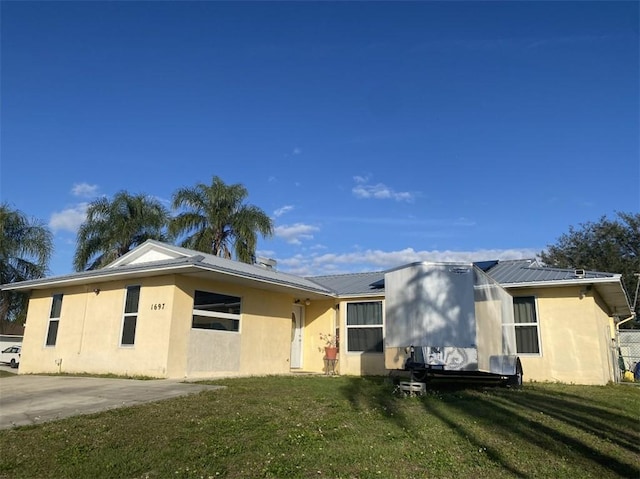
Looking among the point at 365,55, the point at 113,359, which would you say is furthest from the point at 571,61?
the point at 113,359

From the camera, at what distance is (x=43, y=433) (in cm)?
576

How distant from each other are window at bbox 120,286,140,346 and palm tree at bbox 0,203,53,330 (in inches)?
516

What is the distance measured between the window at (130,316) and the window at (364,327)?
666cm

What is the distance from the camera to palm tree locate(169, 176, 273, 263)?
2548 cm

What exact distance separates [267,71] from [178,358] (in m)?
8.84

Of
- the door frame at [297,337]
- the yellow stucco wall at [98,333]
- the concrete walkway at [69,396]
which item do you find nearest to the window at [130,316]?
the yellow stucco wall at [98,333]

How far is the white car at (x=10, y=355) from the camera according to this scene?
2680 centimetres

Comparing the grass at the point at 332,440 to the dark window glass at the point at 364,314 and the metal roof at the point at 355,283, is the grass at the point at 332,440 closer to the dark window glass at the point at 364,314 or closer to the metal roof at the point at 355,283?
the dark window glass at the point at 364,314

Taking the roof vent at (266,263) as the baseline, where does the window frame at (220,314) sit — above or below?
below

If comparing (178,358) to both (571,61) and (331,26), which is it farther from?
(571,61)

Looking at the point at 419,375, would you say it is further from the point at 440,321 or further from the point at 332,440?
the point at 332,440

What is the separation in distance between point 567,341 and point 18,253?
24103 millimetres

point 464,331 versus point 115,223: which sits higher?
point 115,223

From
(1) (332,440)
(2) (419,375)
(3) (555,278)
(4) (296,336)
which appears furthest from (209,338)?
(3) (555,278)
